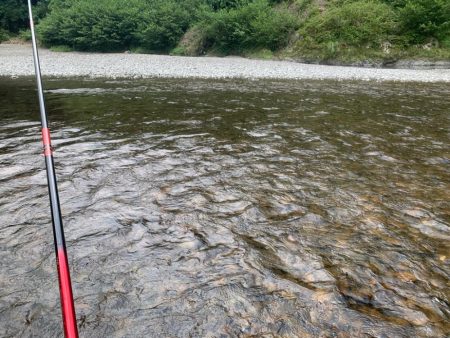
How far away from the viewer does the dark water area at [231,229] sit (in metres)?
2.18

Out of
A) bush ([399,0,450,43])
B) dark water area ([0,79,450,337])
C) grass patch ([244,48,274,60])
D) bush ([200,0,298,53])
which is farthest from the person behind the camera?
bush ([200,0,298,53])

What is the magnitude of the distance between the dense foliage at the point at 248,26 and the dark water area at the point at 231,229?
1737 centimetres

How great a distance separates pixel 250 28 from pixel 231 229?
91.1 feet

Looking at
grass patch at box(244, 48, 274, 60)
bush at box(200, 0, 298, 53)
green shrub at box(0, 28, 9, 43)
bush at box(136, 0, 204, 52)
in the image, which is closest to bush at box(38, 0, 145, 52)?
bush at box(136, 0, 204, 52)

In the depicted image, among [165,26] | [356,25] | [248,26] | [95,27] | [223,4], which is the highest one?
[223,4]

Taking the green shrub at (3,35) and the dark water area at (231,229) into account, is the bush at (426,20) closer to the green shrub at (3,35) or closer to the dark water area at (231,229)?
the dark water area at (231,229)

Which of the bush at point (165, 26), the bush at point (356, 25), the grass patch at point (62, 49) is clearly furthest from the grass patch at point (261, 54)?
the grass patch at point (62, 49)

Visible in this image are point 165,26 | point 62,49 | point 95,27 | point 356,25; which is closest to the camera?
point 356,25

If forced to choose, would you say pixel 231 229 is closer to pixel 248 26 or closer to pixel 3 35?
pixel 248 26

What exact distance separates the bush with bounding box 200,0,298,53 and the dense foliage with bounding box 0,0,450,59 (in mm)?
62

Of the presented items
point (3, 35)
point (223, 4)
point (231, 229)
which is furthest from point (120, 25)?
point (231, 229)

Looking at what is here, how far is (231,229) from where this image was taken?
124 inches

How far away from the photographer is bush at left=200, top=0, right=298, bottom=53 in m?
26.4

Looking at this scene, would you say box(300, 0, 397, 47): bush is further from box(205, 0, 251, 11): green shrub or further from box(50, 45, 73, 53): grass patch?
box(50, 45, 73, 53): grass patch
